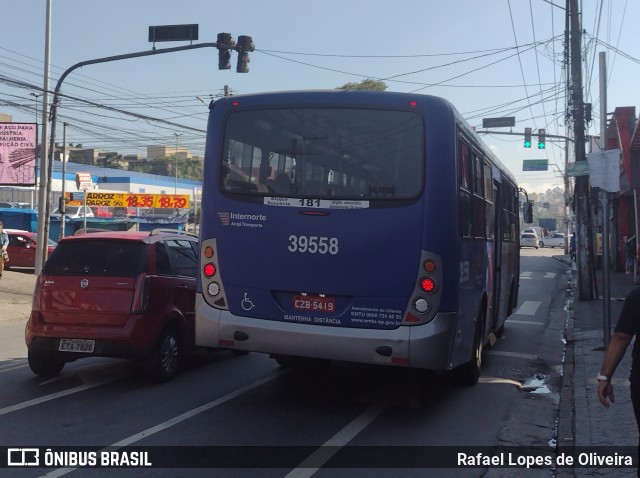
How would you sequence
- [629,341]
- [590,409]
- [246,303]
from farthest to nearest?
1. [590,409]
2. [246,303]
3. [629,341]

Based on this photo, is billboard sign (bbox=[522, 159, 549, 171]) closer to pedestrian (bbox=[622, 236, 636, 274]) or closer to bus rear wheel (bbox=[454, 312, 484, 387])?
pedestrian (bbox=[622, 236, 636, 274])

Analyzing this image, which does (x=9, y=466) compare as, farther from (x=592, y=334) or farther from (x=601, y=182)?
(x=592, y=334)

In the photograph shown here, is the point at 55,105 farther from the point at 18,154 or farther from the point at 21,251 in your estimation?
the point at 21,251

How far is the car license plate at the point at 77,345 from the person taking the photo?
8203 mm

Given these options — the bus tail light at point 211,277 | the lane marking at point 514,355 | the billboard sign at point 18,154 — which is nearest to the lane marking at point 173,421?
the bus tail light at point 211,277

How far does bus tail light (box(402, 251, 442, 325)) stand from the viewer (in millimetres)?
6969

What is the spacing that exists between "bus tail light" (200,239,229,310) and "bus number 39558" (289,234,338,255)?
87 centimetres

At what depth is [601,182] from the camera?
10883mm

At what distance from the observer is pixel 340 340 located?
23.1 feet

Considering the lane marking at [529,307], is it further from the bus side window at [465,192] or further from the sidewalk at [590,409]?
the bus side window at [465,192]

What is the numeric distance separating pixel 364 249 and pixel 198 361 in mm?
4342

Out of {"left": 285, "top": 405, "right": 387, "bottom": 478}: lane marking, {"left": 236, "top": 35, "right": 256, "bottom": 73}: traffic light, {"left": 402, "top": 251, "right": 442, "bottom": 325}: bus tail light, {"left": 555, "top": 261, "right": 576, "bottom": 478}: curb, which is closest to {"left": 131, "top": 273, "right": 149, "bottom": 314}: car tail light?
{"left": 285, "top": 405, "right": 387, "bottom": 478}: lane marking

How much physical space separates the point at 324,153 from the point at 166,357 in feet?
11.1

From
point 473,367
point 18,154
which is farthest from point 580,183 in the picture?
point 18,154
